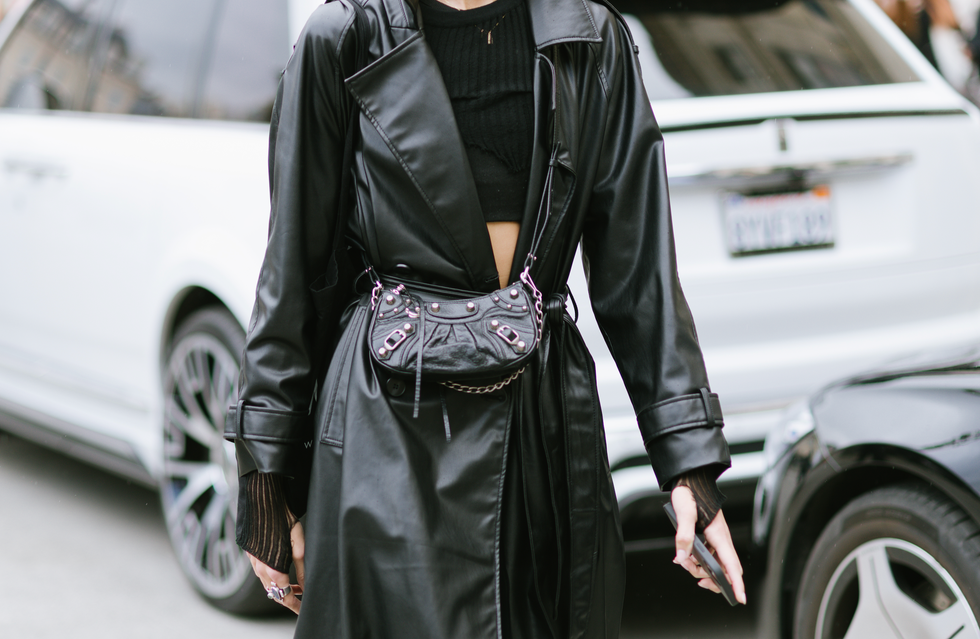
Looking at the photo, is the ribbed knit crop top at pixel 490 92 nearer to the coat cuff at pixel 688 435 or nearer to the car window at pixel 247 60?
the coat cuff at pixel 688 435

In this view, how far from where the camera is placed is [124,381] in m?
4.19

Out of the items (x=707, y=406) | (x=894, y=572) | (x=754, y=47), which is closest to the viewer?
(x=707, y=406)

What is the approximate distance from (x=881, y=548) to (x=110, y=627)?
98.2 inches

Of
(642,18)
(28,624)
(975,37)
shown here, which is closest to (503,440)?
(642,18)

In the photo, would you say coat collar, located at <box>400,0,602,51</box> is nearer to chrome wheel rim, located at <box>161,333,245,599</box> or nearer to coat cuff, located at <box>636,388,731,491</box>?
coat cuff, located at <box>636,388,731,491</box>

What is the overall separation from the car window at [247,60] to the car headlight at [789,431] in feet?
6.00

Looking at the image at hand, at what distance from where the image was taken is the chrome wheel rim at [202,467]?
363 cm

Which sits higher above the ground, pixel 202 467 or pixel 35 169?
pixel 35 169

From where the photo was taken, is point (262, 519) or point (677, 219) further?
point (677, 219)

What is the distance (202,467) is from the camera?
3.83 metres

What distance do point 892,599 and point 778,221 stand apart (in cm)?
126

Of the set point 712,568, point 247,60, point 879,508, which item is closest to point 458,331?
point 712,568

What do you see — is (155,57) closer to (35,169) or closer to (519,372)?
(35,169)

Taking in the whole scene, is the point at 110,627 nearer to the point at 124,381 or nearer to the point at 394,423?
the point at 124,381
